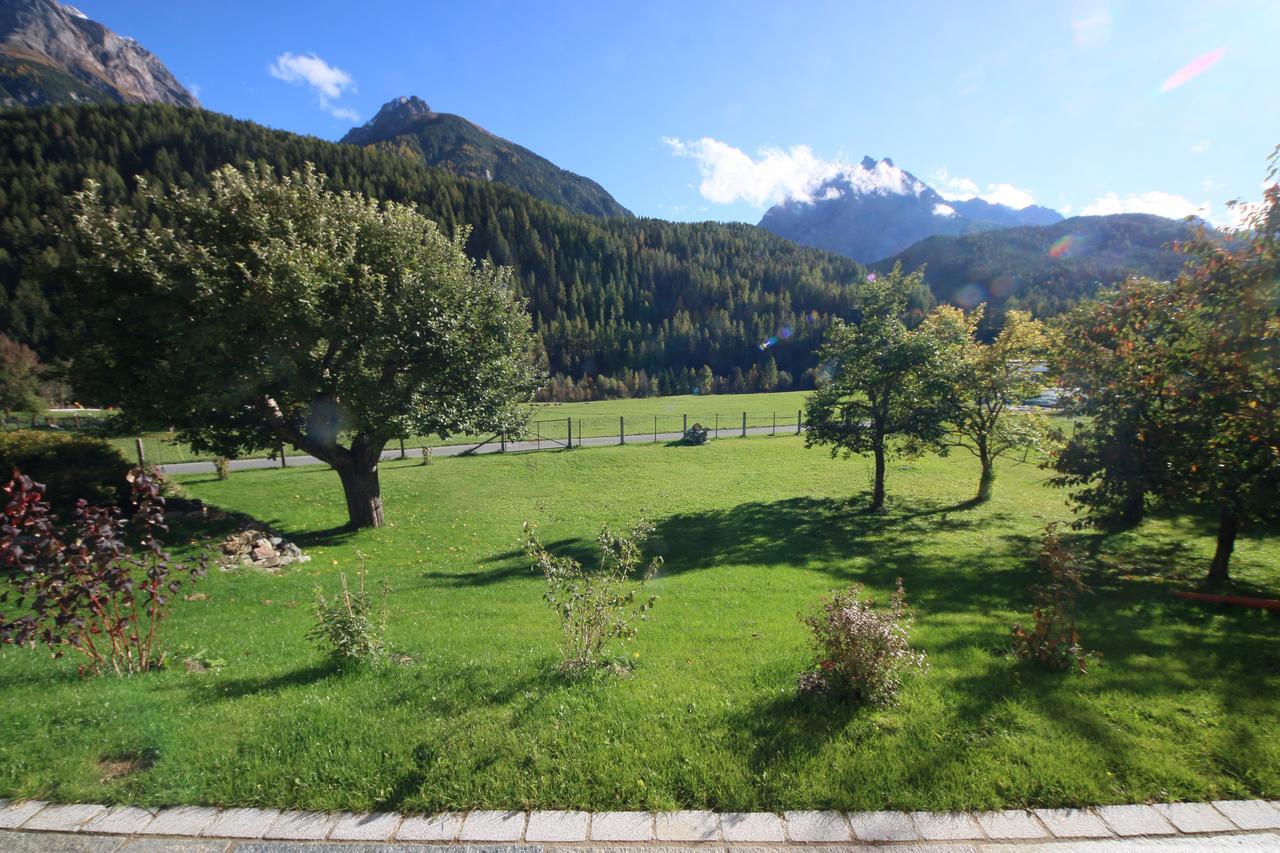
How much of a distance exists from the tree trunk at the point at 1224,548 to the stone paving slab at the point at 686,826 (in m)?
10.7

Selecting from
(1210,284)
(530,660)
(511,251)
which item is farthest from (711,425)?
(511,251)

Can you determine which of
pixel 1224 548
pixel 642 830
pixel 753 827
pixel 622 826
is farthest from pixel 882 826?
pixel 1224 548

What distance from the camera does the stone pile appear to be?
431 inches

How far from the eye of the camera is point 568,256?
477ft

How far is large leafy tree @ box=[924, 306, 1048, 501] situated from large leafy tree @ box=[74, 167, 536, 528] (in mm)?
14009

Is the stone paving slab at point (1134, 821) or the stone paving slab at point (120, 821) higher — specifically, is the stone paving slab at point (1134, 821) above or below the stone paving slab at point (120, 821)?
above

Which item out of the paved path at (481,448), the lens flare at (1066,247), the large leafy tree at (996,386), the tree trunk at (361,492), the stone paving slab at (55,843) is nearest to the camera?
the stone paving slab at (55,843)

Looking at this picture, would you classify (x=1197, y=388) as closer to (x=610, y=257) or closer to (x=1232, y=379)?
(x=1232, y=379)

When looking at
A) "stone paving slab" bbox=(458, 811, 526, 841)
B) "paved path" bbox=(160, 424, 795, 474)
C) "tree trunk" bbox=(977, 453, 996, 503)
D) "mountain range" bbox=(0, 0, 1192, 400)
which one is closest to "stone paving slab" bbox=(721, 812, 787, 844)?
"stone paving slab" bbox=(458, 811, 526, 841)

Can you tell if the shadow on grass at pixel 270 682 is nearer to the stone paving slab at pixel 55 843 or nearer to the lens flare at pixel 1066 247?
the stone paving slab at pixel 55 843

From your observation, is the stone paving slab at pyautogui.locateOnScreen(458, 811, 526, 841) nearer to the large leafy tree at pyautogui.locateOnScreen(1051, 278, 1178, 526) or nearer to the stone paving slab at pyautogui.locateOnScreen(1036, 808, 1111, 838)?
the stone paving slab at pyautogui.locateOnScreen(1036, 808, 1111, 838)

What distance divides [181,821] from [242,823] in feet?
1.29

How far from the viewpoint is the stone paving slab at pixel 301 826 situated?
3164 millimetres

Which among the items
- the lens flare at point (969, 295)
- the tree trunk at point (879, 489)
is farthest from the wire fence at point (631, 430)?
the lens flare at point (969, 295)
